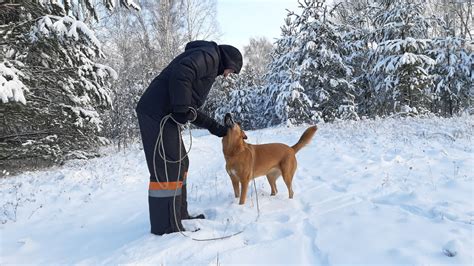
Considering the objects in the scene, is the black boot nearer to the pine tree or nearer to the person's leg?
the person's leg

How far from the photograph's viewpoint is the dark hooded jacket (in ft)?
10.0

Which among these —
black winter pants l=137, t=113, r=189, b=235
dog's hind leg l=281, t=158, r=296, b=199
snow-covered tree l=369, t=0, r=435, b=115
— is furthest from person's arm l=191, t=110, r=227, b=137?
snow-covered tree l=369, t=0, r=435, b=115

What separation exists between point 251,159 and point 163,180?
126 cm

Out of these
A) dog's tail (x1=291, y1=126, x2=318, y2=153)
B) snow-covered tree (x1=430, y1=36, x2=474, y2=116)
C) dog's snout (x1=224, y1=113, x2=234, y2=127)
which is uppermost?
snow-covered tree (x1=430, y1=36, x2=474, y2=116)

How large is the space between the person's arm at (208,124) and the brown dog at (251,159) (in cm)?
10

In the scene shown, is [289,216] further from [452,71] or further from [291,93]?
[452,71]

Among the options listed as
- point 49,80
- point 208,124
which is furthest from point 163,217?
point 49,80

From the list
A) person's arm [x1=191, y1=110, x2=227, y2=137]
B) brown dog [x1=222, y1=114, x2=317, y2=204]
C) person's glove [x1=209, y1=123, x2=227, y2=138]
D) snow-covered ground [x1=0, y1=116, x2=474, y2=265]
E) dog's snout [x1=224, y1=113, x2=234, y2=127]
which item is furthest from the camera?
brown dog [x1=222, y1=114, x2=317, y2=204]

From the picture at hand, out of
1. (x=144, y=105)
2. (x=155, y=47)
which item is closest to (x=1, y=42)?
(x=144, y=105)

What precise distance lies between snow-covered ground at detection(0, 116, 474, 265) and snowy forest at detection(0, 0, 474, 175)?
223 centimetres

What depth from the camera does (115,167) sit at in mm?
7551

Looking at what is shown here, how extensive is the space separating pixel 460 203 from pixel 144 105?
10.1 ft

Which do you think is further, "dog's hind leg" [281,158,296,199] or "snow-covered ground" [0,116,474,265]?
"dog's hind leg" [281,158,296,199]

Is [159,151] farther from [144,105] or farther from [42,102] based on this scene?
[42,102]
